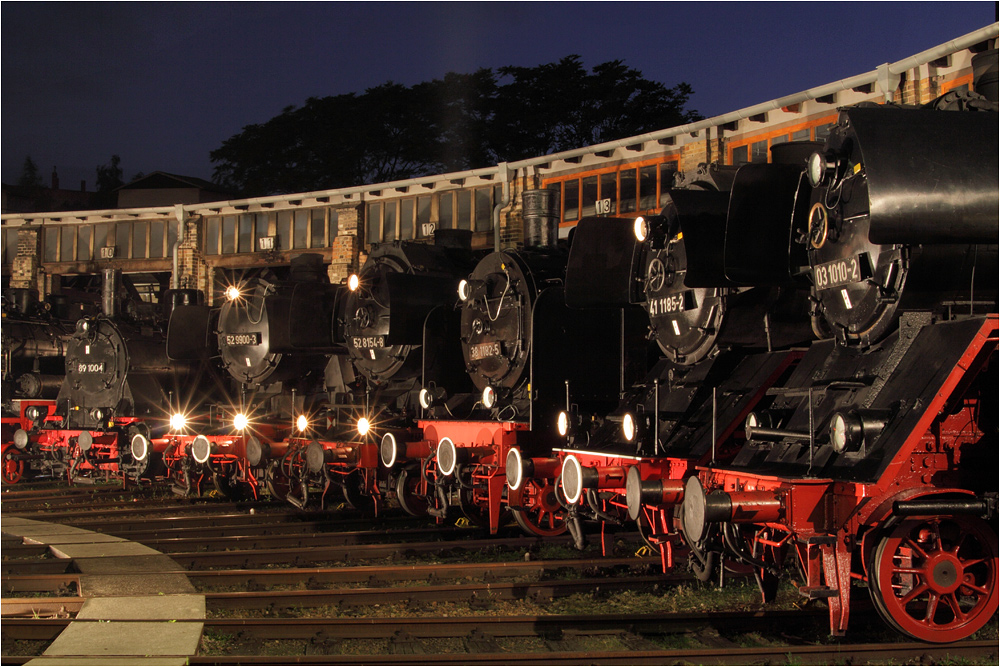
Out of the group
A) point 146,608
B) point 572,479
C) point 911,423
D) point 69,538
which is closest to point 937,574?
point 911,423

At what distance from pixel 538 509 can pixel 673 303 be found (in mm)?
2792

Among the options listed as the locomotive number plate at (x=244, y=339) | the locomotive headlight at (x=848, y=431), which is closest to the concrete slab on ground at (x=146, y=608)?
the locomotive headlight at (x=848, y=431)

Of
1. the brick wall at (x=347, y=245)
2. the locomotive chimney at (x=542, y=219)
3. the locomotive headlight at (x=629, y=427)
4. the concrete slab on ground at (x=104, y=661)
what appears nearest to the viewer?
the concrete slab on ground at (x=104, y=661)

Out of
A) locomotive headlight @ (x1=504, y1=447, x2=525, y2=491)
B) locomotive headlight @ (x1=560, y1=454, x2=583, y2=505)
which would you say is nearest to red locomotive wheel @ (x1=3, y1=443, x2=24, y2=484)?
locomotive headlight @ (x1=504, y1=447, x2=525, y2=491)

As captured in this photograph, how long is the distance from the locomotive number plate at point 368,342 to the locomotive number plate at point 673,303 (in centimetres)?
400

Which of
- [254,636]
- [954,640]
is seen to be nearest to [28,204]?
[254,636]

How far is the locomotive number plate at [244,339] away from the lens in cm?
1265

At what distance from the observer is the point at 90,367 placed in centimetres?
1455

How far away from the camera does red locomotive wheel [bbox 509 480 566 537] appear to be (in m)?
8.02

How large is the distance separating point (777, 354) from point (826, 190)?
1.26 metres

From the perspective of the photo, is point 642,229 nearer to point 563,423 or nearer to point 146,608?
point 563,423

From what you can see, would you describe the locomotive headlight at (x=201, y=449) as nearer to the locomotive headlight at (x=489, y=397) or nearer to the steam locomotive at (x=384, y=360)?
the steam locomotive at (x=384, y=360)

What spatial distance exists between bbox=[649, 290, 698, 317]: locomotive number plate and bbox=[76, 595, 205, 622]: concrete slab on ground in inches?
154

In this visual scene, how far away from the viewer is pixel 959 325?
4.37 m
